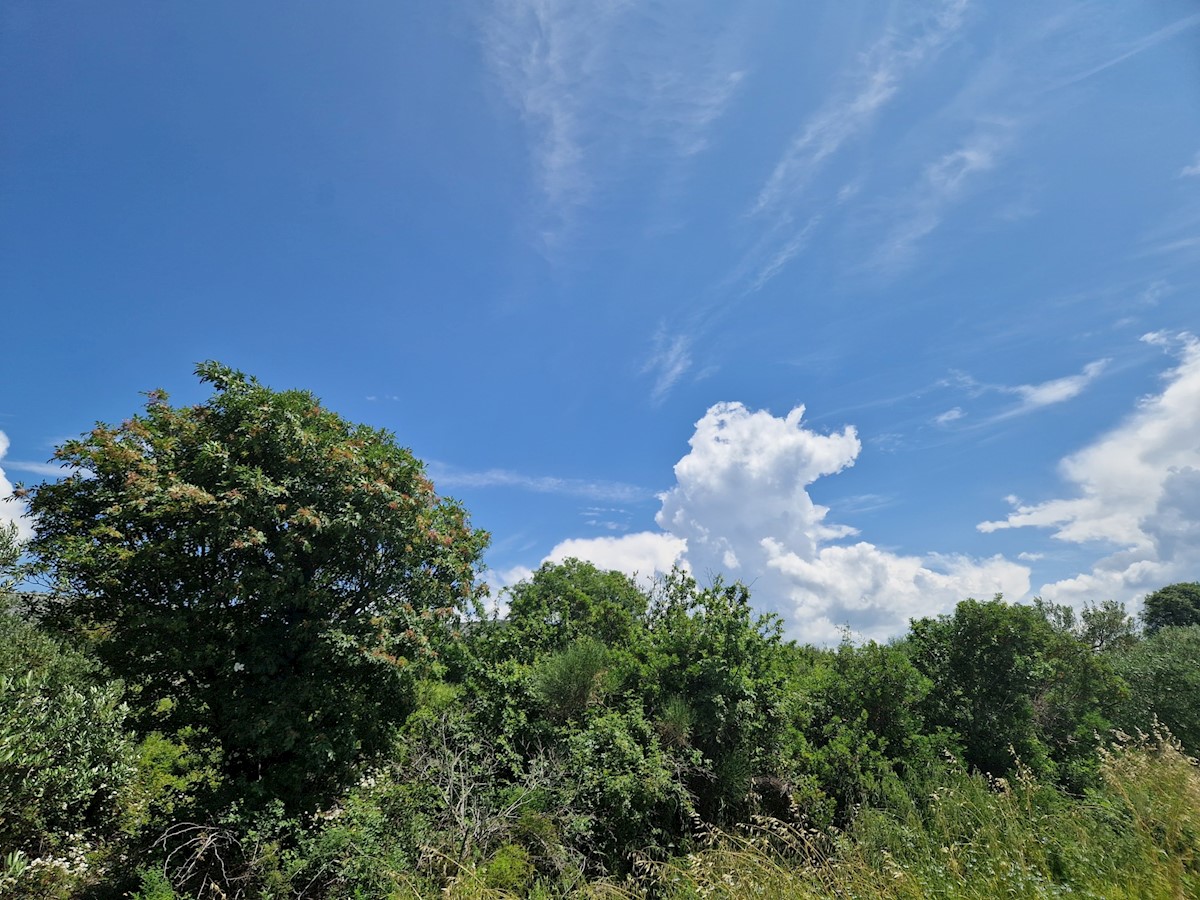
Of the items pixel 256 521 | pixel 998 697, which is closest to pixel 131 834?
pixel 256 521

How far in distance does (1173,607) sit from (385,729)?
6490 cm

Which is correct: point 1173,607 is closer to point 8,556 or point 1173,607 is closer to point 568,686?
point 568,686

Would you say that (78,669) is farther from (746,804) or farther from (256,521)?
(746,804)

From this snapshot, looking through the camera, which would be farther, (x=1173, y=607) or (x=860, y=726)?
(x=1173, y=607)

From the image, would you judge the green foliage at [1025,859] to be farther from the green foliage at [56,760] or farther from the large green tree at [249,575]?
the green foliage at [56,760]

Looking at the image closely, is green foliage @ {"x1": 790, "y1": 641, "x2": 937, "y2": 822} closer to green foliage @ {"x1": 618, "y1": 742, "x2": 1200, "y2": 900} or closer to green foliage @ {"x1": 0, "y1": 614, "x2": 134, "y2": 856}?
green foliage @ {"x1": 618, "y1": 742, "x2": 1200, "y2": 900}

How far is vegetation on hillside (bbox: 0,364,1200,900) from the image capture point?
7.14 metres

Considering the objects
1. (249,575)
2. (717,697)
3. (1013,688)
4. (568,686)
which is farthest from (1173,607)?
(249,575)

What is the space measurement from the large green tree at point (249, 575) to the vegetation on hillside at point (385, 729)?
5 centimetres

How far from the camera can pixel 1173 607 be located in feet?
150

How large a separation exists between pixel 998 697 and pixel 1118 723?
4.65 metres

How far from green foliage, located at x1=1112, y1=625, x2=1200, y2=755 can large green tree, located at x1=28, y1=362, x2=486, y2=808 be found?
20.7m

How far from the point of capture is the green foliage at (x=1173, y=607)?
4422 centimetres

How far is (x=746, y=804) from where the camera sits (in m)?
11.0
